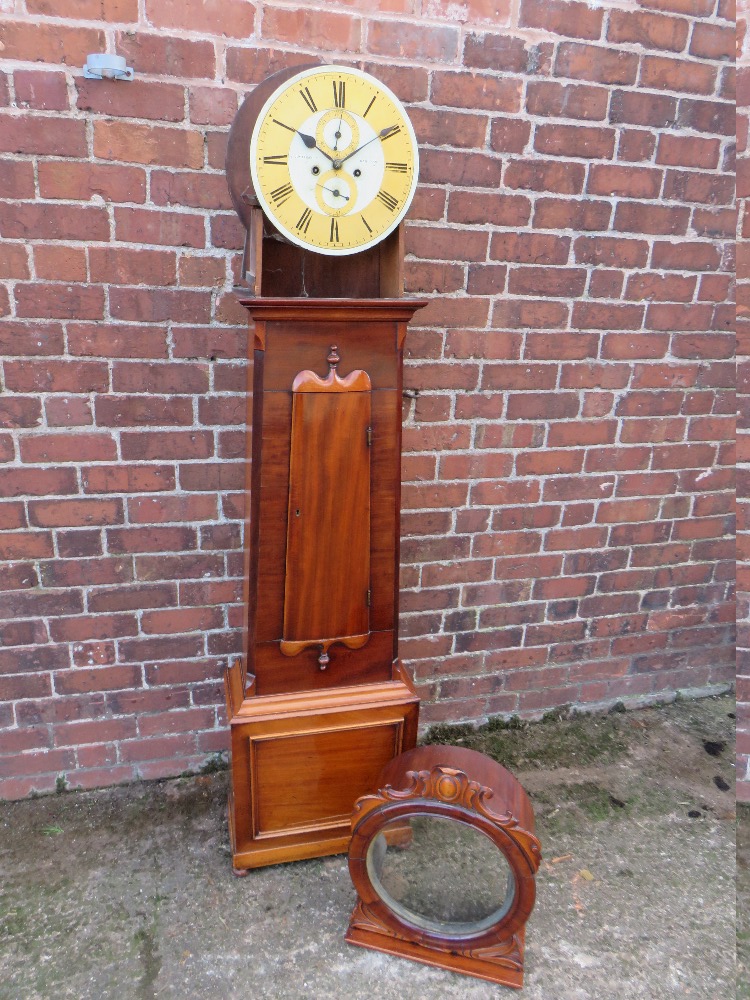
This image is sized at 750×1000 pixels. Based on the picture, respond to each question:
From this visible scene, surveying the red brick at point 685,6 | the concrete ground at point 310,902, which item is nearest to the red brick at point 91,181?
the red brick at point 685,6

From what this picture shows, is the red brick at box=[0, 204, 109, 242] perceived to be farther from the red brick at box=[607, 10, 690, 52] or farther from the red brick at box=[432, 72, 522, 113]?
the red brick at box=[607, 10, 690, 52]

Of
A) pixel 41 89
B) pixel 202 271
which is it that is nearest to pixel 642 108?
pixel 202 271

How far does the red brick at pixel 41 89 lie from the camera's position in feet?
5.08

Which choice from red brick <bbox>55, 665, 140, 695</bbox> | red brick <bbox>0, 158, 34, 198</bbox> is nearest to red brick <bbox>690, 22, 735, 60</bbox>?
red brick <bbox>0, 158, 34, 198</bbox>

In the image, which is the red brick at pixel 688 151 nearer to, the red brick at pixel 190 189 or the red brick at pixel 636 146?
the red brick at pixel 636 146

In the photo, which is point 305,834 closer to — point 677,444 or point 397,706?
point 397,706

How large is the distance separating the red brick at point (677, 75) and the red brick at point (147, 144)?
123 cm

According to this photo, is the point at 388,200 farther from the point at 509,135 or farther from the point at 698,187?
the point at 698,187

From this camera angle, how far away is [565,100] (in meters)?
1.87

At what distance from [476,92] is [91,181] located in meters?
0.99

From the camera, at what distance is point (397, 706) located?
1.77 m

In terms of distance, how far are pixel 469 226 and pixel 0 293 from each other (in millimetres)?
1194

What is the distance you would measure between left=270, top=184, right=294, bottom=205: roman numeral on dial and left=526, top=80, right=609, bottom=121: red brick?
0.83m

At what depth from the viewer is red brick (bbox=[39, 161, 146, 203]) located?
161 centimetres
